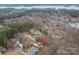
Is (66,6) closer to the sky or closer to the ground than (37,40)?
closer to the sky

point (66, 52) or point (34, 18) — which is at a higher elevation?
point (34, 18)

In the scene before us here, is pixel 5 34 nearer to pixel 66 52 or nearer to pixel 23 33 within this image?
pixel 23 33

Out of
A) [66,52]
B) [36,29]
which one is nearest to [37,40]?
[36,29]
